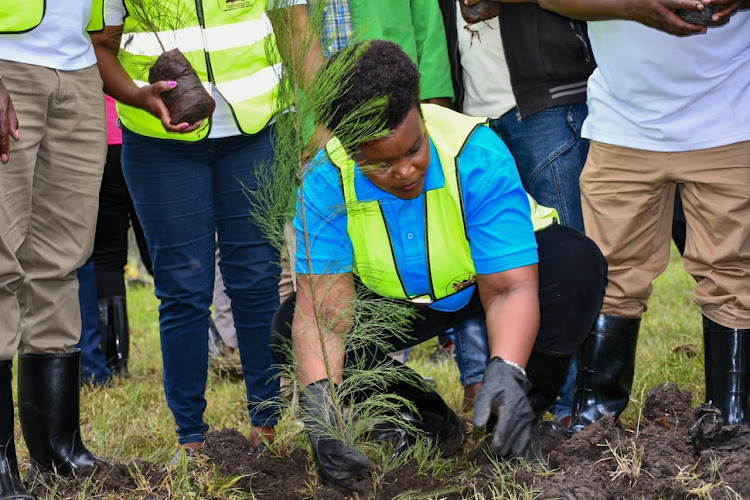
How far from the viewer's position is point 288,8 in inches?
90.7

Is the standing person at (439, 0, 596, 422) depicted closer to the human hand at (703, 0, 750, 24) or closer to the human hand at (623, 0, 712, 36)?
the human hand at (623, 0, 712, 36)

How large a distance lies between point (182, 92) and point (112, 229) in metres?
1.69

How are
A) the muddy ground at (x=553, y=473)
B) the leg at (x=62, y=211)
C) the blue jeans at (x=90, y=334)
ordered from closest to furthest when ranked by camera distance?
the muddy ground at (x=553, y=473)
the leg at (x=62, y=211)
the blue jeans at (x=90, y=334)

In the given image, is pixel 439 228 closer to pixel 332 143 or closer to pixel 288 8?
pixel 332 143

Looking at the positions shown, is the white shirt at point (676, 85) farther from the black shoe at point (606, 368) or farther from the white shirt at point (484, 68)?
the black shoe at point (606, 368)

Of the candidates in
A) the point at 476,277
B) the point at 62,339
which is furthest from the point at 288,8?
the point at 62,339

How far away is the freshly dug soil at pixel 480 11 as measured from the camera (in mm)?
2994

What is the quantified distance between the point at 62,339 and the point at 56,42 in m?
0.88

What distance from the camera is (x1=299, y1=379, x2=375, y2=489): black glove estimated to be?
231 centimetres

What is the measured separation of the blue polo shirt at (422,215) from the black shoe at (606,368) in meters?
0.56

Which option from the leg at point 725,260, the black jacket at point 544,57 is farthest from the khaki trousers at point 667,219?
the black jacket at point 544,57

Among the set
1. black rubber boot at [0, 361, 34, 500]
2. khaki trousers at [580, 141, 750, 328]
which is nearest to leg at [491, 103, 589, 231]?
khaki trousers at [580, 141, 750, 328]

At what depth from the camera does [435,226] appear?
2.53m

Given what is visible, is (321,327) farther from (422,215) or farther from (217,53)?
(217,53)
